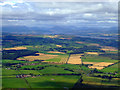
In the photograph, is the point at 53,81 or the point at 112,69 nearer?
the point at 53,81

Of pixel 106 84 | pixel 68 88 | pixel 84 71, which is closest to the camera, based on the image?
pixel 68 88

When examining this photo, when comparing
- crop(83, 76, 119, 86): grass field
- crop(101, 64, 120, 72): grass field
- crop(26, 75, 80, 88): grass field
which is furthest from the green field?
crop(26, 75, 80, 88): grass field

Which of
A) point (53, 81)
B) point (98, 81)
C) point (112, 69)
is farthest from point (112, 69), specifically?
point (53, 81)

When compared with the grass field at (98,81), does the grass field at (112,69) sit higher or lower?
higher

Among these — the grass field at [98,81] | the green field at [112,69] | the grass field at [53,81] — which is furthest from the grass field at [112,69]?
the grass field at [53,81]

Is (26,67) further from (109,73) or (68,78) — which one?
(109,73)

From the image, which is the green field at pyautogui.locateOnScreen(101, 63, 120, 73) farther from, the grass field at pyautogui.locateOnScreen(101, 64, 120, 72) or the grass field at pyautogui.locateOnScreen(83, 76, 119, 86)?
the grass field at pyautogui.locateOnScreen(83, 76, 119, 86)

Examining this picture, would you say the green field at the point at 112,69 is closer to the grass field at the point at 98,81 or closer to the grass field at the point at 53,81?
the grass field at the point at 98,81

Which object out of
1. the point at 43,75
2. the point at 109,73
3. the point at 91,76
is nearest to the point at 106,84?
the point at 91,76

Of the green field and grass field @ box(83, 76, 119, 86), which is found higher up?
the green field

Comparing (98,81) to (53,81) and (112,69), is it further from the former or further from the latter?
(112,69)

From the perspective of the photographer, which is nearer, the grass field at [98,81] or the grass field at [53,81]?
the grass field at [53,81]
